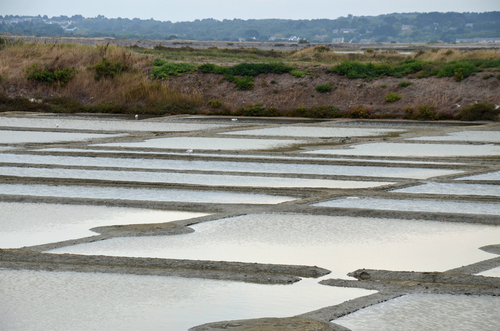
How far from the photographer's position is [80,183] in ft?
29.9

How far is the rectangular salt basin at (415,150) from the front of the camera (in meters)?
12.0

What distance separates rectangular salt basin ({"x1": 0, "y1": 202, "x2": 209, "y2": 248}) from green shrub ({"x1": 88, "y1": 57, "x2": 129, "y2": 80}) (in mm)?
16767

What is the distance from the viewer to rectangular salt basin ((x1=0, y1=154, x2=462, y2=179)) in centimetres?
1000

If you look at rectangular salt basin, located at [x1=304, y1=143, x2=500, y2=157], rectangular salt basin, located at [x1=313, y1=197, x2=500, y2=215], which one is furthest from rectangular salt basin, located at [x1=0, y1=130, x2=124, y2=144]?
rectangular salt basin, located at [x1=313, y1=197, x2=500, y2=215]

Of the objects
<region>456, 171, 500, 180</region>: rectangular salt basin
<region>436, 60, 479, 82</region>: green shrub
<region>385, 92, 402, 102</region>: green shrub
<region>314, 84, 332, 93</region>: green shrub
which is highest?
<region>436, 60, 479, 82</region>: green shrub

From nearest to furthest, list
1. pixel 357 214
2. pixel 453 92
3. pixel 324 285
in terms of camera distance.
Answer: pixel 324 285 → pixel 357 214 → pixel 453 92

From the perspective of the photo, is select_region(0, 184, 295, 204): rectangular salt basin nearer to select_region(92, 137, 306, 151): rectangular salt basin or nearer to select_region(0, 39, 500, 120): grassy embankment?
select_region(92, 137, 306, 151): rectangular salt basin

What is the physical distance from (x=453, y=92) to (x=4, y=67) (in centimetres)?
1568

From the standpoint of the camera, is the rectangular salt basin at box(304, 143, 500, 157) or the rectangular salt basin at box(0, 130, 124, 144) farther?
the rectangular salt basin at box(0, 130, 124, 144)

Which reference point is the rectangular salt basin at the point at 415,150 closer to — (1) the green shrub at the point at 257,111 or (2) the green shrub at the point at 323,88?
(1) the green shrub at the point at 257,111

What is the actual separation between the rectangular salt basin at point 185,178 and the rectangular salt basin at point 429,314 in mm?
4202

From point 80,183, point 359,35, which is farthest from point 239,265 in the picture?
point 359,35

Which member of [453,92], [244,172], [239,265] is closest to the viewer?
[239,265]

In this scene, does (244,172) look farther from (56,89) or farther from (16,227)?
(56,89)
